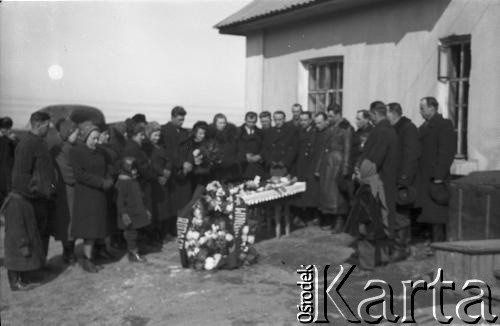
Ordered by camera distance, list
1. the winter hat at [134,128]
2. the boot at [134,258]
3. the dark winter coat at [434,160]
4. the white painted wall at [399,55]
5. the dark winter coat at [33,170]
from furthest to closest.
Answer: the white painted wall at [399,55], the winter hat at [134,128], the boot at [134,258], the dark winter coat at [434,160], the dark winter coat at [33,170]

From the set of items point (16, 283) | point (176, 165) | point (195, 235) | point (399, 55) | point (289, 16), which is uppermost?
point (289, 16)

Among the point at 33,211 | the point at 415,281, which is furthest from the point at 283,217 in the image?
the point at 33,211

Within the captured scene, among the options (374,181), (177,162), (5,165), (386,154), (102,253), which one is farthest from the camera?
(5,165)

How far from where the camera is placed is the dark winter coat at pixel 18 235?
6.48 metres

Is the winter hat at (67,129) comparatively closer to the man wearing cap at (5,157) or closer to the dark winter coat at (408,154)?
the man wearing cap at (5,157)

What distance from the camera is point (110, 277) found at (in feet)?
22.7

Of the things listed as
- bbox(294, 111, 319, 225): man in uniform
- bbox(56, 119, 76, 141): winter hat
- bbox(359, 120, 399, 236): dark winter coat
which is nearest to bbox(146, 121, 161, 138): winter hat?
bbox(56, 119, 76, 141): winter hat

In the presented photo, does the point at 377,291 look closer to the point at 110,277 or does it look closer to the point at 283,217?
the point at 110,277

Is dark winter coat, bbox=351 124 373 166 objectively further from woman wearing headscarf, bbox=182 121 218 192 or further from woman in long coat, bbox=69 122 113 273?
woman in long coat, bbox=69 122 113 273

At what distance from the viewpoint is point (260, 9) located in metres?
12.8

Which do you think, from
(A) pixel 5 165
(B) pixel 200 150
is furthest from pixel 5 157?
(B) pixel 200 150

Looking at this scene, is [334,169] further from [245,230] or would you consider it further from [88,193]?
[88,193]

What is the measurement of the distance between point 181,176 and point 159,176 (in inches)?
18.5

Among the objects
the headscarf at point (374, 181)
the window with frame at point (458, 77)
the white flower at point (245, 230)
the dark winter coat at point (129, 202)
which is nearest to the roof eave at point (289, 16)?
the window with frame at point (458, 77)
